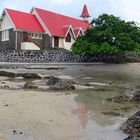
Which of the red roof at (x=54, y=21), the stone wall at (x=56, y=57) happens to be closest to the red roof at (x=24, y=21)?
the red roof at (x=54, y=21)

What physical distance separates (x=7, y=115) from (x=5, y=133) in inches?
56.7

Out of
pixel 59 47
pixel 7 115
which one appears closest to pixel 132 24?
pixel 59 47

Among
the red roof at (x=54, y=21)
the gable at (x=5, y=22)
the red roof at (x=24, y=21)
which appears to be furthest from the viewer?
the red roof at (x=54, y=21)

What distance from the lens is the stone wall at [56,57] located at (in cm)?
4128

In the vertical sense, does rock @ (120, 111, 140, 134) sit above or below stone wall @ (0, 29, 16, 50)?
below

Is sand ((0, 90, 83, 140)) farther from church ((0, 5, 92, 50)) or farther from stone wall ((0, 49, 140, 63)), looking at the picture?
church ((0, 5, 92, 50))

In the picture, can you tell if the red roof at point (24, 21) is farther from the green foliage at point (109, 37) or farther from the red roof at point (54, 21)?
the green foliage at point (109, 37)

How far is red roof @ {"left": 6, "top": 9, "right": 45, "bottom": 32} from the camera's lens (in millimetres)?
45844

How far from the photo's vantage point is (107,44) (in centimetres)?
4000

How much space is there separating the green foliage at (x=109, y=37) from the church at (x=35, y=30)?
25.0 ft

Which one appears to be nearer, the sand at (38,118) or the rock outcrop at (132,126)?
the rock outcrop at (132,126)

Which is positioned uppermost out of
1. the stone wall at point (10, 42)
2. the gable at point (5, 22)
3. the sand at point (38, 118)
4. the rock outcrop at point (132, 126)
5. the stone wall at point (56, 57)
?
the gable at point (5, 22)

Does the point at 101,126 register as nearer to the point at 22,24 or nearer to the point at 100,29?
the point at 100,29

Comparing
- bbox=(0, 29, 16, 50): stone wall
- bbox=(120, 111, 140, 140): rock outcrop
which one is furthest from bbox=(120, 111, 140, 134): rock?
bbox=(0, 29, 16, 50): stone wall
